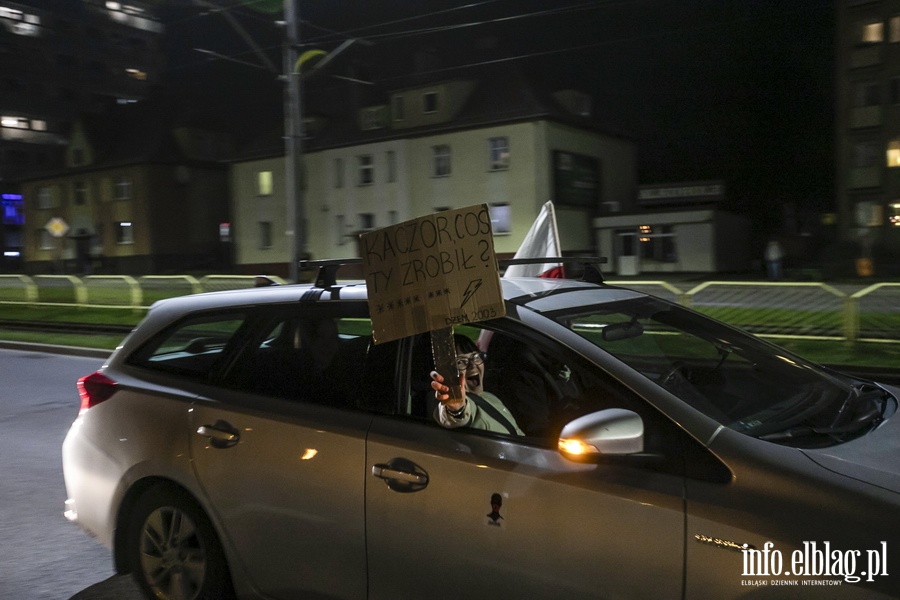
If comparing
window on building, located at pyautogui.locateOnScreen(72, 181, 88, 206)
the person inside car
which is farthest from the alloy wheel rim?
window on building, located at pyautogui.locateOnScreen(72, 181, 88, 206)

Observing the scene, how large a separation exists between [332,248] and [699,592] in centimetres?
4204

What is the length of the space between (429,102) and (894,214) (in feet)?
70.8

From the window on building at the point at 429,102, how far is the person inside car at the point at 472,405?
37845 millimetres

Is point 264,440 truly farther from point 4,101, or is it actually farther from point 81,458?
point 4,101

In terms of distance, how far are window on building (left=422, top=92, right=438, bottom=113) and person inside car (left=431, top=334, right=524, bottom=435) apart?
37.8 meters

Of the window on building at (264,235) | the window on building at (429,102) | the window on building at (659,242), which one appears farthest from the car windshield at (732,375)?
the window on building at (264,235)

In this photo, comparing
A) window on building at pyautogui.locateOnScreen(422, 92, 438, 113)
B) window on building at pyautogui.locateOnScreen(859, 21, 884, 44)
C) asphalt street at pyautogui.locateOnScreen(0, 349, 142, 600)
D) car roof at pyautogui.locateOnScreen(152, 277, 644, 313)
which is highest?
window on building at pyautogui.locateOnScreen(859, 21, 884, 44)

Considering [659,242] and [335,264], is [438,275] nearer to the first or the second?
[335,264]

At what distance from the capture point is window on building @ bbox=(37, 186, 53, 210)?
5638 cm

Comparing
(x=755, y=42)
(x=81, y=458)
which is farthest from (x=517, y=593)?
Answer: (x=755, y=42)

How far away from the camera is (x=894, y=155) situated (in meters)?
35.2

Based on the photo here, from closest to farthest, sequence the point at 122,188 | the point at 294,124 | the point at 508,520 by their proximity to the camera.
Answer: the point at 508,520 < the point at 294,124 < the point at 122,188

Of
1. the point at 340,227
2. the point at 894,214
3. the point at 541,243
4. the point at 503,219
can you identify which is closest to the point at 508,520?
the point at 541,243

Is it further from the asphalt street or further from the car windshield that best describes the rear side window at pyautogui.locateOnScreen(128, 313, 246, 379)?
the car windshield
